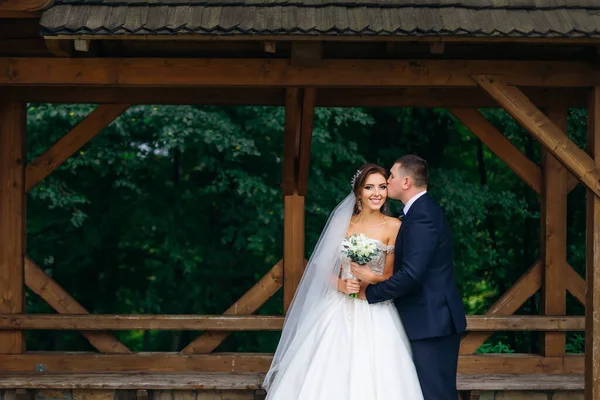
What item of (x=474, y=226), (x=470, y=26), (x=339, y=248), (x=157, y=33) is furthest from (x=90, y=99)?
(x=474, y=226)

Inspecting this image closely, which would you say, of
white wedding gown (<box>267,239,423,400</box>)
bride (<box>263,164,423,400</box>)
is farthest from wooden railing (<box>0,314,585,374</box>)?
white wedding gown (<box>267,239,423,400</box>)

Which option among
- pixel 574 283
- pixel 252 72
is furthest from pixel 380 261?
pixel 574 283

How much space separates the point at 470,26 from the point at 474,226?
573 centimetres

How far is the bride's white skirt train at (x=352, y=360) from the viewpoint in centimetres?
564

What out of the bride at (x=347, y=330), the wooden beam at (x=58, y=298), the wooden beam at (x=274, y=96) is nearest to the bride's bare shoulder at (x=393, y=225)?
the bride at (x=347, y=330)

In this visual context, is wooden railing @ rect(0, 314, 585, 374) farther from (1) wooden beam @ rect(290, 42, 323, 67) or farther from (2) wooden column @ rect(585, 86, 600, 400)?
(1) wooden beam @ rect(290, 42, 323, 67)

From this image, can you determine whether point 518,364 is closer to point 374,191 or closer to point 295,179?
point 295,179

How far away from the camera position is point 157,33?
5.62m

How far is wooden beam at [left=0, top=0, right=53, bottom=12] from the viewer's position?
5613 millimetres

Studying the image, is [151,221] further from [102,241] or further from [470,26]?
[470,26]

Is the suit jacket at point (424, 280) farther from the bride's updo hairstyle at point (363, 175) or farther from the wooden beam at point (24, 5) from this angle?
the wooden beam at point (24, 5)

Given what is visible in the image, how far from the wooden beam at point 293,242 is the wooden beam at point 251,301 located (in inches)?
3.9

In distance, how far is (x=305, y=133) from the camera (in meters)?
7.09

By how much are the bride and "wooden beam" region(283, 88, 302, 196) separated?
1181 mm
